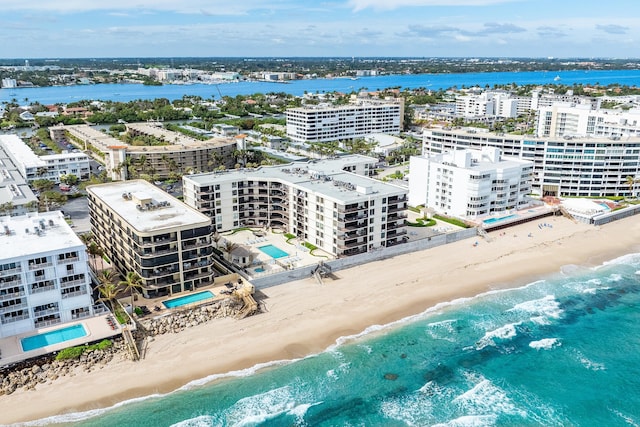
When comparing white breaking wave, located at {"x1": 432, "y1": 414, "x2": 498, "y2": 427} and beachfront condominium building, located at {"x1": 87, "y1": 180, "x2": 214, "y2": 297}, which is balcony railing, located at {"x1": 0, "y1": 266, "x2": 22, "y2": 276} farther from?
white breaking wave, located at {"x1": 432, "y1": 414, "x2": 498, "y2": 427}

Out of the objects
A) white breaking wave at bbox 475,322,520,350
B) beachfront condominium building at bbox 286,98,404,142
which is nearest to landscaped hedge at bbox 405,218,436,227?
white breaking wave at bbox 475,322,520,350

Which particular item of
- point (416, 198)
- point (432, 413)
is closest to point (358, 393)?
point (432, 413)

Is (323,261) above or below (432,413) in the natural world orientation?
above

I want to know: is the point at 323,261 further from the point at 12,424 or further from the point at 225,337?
the point at 12,424

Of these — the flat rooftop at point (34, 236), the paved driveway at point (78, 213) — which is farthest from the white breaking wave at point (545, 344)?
the paved driveway at point (78, 213)

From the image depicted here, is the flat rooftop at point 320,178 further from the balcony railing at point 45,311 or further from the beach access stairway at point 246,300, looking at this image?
the balcony railing at point 45,311

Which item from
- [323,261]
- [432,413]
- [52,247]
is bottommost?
[432,413]
